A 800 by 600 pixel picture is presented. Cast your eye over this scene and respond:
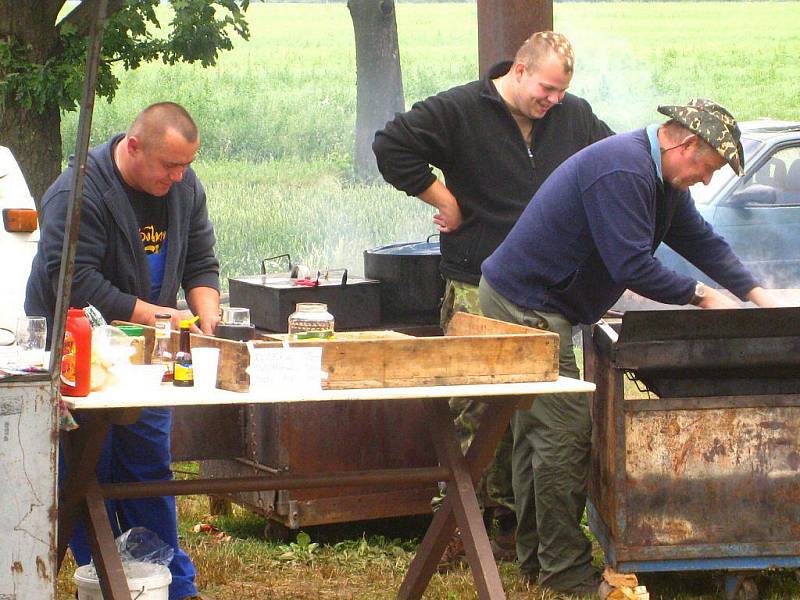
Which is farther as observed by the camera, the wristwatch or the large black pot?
the large black pot

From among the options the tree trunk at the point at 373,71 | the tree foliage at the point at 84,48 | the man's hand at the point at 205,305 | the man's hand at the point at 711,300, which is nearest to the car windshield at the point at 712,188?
the tree trunk at the point at 373,71

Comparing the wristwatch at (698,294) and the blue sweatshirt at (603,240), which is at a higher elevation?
the blue sweatshirt at (603,240)

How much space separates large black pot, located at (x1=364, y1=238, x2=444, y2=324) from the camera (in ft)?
17.1

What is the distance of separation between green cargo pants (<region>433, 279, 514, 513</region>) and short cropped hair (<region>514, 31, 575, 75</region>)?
0.88 metres

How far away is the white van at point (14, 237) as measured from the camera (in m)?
5.70

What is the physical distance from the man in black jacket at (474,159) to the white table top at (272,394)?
1.24 metres

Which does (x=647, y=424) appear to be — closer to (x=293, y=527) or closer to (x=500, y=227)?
(x=500, y=227)

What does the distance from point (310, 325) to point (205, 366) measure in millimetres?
328

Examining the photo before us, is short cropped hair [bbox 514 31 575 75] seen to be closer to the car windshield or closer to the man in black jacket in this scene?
the man in black jacket

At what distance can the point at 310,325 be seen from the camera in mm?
3482

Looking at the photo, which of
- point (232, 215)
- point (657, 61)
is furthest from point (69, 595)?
point (657, 61)

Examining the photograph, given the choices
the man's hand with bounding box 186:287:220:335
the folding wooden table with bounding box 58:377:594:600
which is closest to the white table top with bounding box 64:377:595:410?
the folding wooden table with bounding box 58:377:594:600

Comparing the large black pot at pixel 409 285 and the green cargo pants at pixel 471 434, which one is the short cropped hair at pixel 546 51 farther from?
the large black pot at pixel 409 285

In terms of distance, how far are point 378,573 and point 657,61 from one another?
299 inches
